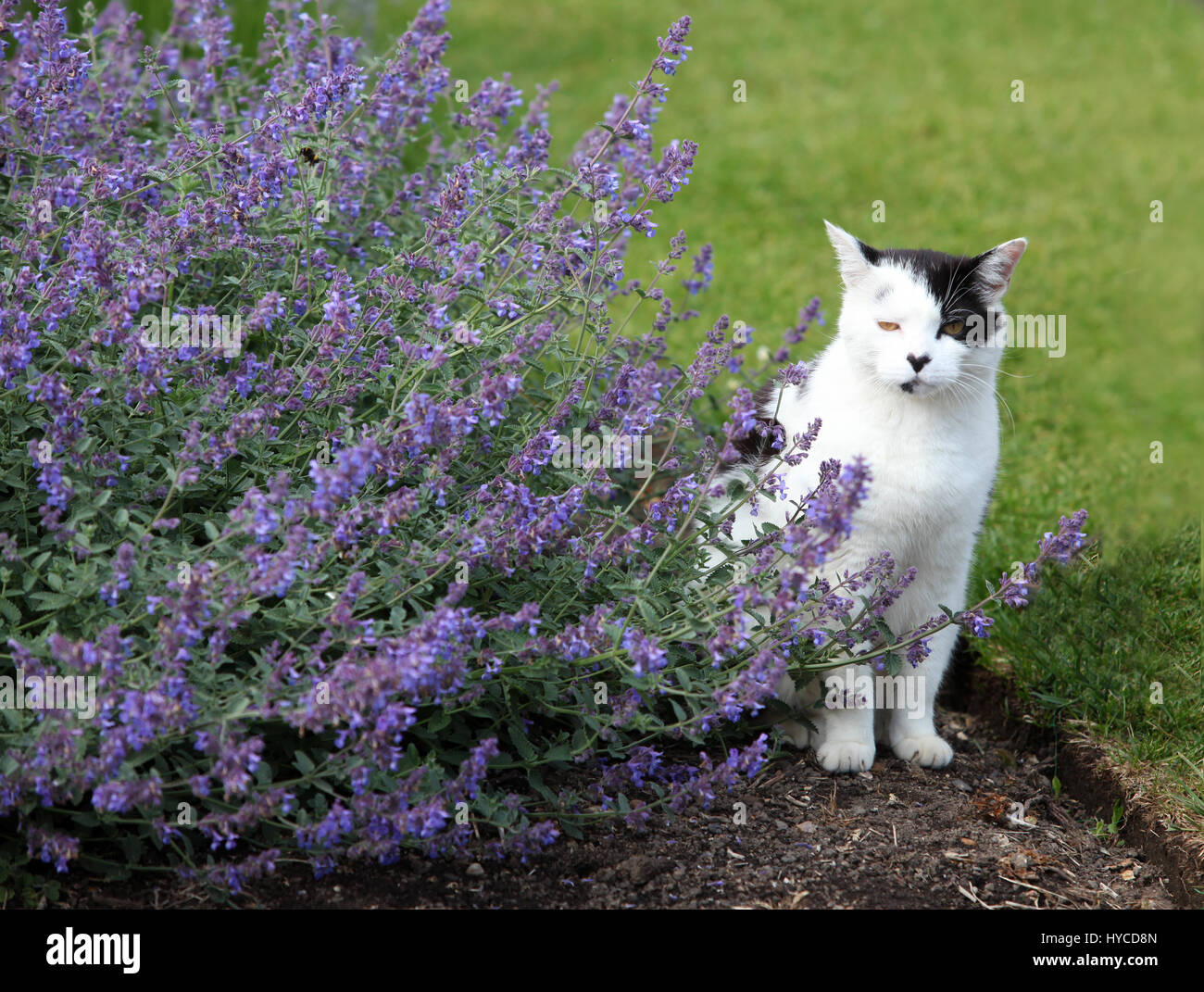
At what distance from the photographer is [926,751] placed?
11.2ft

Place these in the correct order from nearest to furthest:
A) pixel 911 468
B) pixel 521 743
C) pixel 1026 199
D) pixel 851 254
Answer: pixel 521 743 → pixel 911 468 → pixel 851 254 → pixel 1026 199

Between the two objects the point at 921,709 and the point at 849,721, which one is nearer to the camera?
the point at 849,721

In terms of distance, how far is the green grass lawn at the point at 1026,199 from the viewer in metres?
3.83

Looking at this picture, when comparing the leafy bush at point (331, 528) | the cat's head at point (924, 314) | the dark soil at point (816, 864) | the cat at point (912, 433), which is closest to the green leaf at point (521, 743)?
the leafy bush at point (331, 528)

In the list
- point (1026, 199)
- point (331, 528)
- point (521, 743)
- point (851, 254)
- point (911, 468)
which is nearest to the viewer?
point (331, 528)

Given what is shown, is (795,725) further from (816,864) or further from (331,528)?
(331,528)

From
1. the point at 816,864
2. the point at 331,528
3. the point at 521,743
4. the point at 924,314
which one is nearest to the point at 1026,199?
the point at 924,314

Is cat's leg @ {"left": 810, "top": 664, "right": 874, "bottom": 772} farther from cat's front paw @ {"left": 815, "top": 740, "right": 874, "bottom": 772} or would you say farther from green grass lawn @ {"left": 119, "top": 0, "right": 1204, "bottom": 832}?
green grass lawn @ {"left": 119, "top": 0, "right": 1204, "bottom": 832}

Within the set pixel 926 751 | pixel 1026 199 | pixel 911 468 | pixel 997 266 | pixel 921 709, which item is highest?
pixel 1026 199

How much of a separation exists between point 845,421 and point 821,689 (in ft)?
2.26

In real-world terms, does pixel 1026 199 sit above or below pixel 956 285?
above

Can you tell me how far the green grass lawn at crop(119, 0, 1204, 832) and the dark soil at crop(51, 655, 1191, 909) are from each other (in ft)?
0.92

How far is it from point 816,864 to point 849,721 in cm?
54
